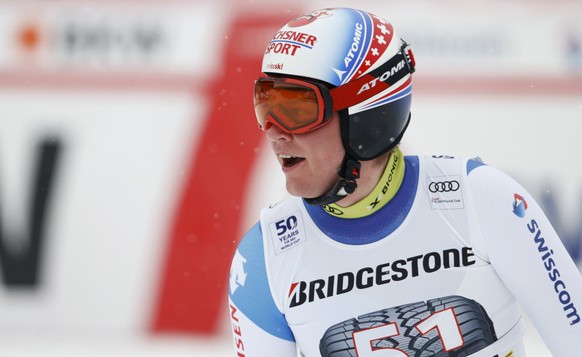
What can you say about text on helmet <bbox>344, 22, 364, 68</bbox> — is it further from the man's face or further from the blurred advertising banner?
the blurred advertising banner

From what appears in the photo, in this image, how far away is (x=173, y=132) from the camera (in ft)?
21.2

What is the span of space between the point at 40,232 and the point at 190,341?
136 cm

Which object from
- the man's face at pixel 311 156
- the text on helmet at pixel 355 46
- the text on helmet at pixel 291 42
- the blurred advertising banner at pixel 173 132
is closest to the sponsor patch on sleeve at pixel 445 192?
the man's face at pixel 311 156

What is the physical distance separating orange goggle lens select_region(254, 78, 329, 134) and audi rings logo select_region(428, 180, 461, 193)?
37 cm

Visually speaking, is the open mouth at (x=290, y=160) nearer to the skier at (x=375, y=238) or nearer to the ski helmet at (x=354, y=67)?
the skier at (x=375, y=238)

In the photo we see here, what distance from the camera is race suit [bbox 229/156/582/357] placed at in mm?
2303

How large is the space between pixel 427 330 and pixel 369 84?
673 millimetres

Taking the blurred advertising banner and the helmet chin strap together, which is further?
the blurred advertising banner

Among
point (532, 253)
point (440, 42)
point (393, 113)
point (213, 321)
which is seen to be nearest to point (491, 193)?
point (532, 253)

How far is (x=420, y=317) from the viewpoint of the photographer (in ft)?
7.89

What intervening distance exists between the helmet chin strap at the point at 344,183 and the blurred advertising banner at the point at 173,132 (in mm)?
3530

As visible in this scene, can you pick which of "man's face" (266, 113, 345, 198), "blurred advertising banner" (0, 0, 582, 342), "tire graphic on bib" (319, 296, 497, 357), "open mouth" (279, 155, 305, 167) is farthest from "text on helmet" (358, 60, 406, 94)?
"blurred advertising banner" (0, 0, 582, 342)

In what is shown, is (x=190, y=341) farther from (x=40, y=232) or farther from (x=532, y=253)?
(x=532, y=253)

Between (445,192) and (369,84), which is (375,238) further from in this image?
(369,84)
